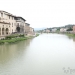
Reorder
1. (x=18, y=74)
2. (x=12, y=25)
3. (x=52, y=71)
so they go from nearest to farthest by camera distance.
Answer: (x=18, y=74), (x=52, y=71), (x=12, y=25)

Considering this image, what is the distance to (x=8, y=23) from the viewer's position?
1258 inches

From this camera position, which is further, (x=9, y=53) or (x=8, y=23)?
(x=8, y=23)

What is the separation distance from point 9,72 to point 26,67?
145 centimetres

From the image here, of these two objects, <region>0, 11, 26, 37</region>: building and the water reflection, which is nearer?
the water reflection

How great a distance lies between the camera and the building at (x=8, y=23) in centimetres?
2951

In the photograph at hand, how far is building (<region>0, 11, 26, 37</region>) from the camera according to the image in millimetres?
29509

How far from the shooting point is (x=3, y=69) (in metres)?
9.73

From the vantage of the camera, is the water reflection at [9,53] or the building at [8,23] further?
the building at [8,23]

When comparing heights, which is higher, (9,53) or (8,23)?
(8,23)

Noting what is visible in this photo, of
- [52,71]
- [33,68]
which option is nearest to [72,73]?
[52,71]

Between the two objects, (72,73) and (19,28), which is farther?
(19,28)

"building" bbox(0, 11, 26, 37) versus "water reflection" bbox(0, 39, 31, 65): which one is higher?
"building" bbox(0, 11, 26, 37)

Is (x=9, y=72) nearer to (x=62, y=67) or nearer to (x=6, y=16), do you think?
(x=62, y=67)

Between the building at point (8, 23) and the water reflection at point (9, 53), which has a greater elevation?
the building at point (8, 23)
